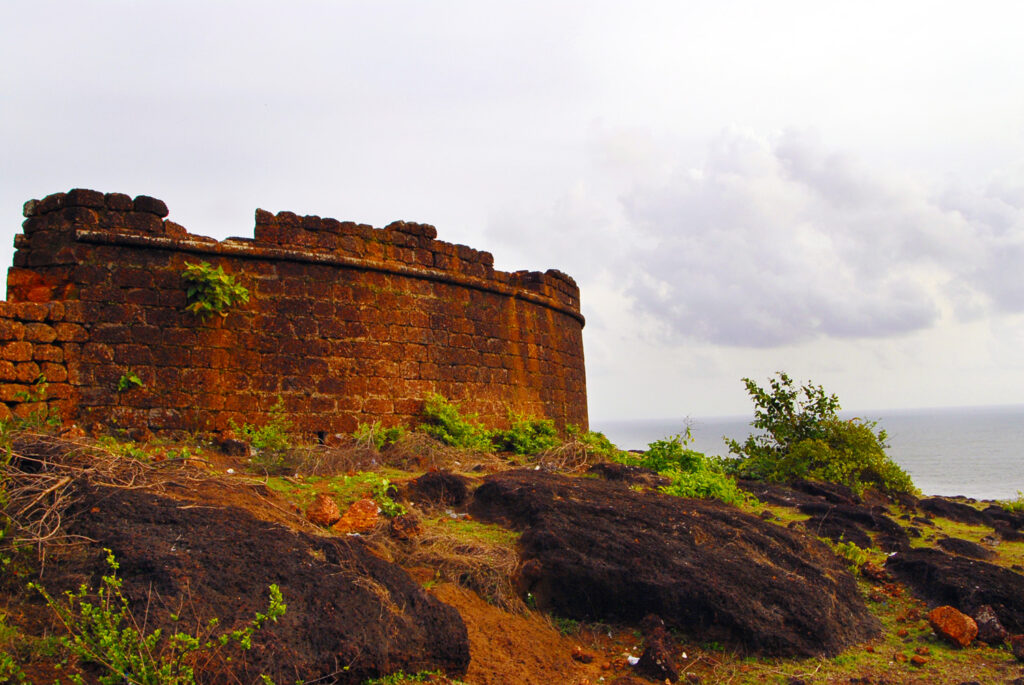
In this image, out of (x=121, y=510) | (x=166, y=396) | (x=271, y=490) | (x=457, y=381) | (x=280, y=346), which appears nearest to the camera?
(x=121, y=510)

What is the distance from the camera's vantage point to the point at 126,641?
302 cm

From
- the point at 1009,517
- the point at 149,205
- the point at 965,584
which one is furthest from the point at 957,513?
the point at 149,205

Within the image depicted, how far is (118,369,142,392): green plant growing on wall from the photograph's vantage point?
25.7 ft

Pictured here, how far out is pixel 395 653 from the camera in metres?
3.70

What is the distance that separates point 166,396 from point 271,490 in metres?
2.90

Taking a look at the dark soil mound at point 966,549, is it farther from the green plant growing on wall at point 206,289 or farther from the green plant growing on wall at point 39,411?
the green plant growing on wall at point 39,411

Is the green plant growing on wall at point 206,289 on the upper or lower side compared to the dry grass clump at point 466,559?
upper

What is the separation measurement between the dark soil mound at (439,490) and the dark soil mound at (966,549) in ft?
14.4

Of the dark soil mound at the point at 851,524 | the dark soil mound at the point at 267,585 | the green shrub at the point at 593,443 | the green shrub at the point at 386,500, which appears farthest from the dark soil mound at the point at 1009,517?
the dark soil mound at the point at 267,585

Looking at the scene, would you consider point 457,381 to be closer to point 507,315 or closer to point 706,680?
point 507,315

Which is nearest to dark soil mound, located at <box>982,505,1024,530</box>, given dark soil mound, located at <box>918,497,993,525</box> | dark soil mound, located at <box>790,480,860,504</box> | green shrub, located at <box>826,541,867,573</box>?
dark soil mound, located at <box>918,497,993,525</box>

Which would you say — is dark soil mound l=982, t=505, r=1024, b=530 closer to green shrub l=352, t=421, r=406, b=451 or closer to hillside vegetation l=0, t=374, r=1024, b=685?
hillside vegetation l=0, t=374, r=1024, b=685

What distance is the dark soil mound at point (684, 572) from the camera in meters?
4.72

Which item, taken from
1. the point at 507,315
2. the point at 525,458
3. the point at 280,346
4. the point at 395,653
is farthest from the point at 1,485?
the point at 507,315
